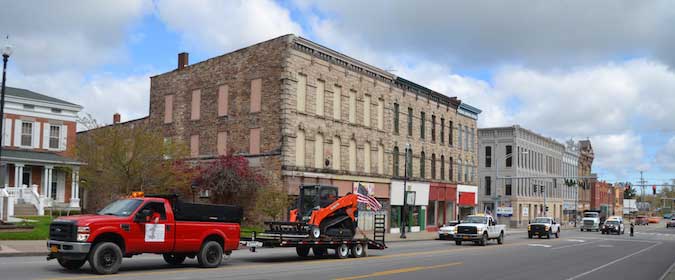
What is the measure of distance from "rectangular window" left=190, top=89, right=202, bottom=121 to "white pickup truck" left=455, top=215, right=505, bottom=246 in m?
19.1

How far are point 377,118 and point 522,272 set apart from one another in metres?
27.6

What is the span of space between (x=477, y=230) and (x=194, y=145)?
19.7 m

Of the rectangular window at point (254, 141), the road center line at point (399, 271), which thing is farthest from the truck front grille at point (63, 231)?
the rectangular window at point (254, 141)

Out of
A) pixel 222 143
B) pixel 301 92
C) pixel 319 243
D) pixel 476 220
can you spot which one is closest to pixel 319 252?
pixel 319 243

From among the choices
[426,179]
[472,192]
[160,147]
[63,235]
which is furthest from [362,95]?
[63,235]

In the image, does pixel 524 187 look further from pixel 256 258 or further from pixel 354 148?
pixel 256 258

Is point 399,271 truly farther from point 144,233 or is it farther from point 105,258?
point 105,258

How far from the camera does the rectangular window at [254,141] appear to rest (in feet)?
132

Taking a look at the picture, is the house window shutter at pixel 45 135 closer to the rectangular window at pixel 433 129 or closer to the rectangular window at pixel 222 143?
the rectangular window at pixel 222 143

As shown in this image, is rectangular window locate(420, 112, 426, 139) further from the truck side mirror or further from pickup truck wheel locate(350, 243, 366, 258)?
the truck side mirror

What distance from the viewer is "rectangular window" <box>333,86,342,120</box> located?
141ft

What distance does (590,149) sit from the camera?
11400 centimetres

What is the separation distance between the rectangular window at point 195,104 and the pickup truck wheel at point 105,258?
93.9ft

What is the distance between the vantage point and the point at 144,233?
1738cm
